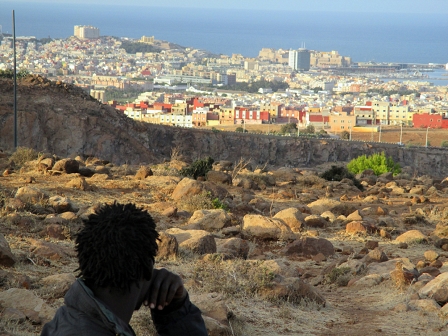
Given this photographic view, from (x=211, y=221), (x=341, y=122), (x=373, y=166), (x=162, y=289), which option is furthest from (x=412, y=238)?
(x=341, y=122)

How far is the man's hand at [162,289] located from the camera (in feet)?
7.25

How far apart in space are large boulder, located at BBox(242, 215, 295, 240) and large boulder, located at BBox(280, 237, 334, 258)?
23.5 inches

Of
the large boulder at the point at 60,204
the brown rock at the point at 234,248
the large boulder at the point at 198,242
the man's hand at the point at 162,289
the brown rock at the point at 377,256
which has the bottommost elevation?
the brown rock at the point at 377,256

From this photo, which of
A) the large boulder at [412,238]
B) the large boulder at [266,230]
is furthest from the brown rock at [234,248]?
the large boulder at [412,238]

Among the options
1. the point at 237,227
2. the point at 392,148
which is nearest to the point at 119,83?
the point at 392,148

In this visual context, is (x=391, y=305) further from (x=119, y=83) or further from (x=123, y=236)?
(x=119, y=83)

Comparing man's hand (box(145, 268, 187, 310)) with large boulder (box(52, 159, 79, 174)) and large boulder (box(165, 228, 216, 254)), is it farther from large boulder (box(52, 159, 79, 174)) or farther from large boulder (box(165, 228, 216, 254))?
large boulder (box(52, 159, 79, 174))

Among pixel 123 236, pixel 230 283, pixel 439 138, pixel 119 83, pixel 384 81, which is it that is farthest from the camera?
pixel 384 81

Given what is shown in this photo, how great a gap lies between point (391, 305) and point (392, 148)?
4646 cm

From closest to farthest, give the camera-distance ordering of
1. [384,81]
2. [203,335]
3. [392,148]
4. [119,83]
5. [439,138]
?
[203,335] → [392,148] → [439,138] → [119,83] → [384,81]

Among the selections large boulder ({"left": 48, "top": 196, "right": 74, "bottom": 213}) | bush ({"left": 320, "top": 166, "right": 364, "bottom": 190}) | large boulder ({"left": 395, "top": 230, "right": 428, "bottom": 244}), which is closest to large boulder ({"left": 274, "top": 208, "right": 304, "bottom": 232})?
large boulder ({"left": 395, "top": 230, "right": 428, "bottom": 244})

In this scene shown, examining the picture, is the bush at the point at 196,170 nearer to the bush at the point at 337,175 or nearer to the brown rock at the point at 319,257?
the bush at the point at 337,175

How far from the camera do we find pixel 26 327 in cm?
404

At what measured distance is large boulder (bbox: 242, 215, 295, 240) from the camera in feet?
27.4
